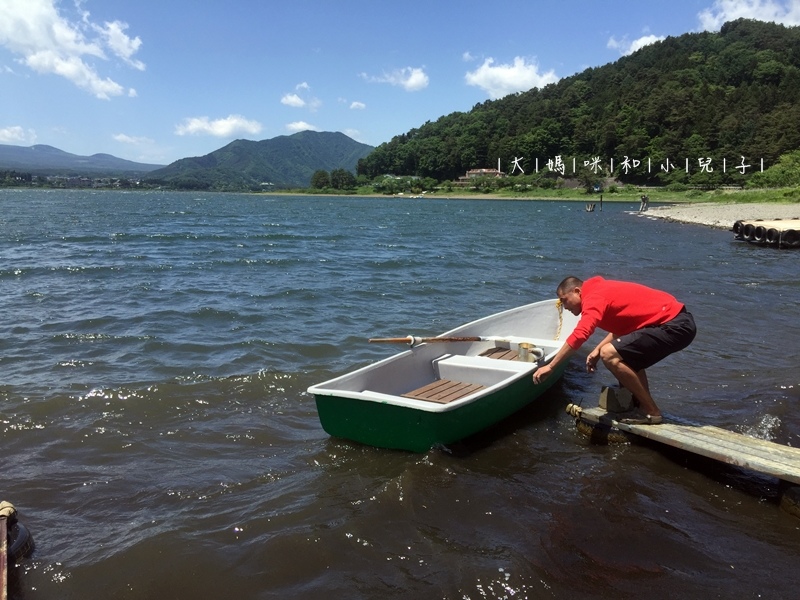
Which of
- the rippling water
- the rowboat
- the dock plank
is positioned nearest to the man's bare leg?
the dock plank

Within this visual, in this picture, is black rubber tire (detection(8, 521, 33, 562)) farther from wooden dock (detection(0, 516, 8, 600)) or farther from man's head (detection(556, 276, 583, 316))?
man's head (detection(556, 276, 583, 316))

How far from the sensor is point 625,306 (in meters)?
6.29

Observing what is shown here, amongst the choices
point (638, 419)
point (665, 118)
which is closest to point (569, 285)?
point (638, 419)

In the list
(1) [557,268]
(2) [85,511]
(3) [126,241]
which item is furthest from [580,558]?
(3) [126,241]

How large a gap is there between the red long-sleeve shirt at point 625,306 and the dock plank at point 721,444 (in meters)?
1.09

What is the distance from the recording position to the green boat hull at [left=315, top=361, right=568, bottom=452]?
243 inches

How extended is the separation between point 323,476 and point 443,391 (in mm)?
2290

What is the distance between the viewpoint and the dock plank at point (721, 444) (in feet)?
17.0

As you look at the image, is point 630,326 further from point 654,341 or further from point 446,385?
point 446,385

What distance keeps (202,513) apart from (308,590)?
164cm

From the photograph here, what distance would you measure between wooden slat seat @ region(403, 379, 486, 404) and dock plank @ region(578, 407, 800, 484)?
160 centimetres

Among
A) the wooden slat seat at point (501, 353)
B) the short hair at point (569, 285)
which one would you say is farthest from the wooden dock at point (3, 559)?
the wooden slat seat at point (501, 353)

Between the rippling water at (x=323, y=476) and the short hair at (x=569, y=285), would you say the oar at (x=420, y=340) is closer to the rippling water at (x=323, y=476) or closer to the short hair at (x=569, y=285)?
the rippling water at (x=323, y=476)

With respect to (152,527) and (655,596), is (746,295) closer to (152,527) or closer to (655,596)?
(655,596)
